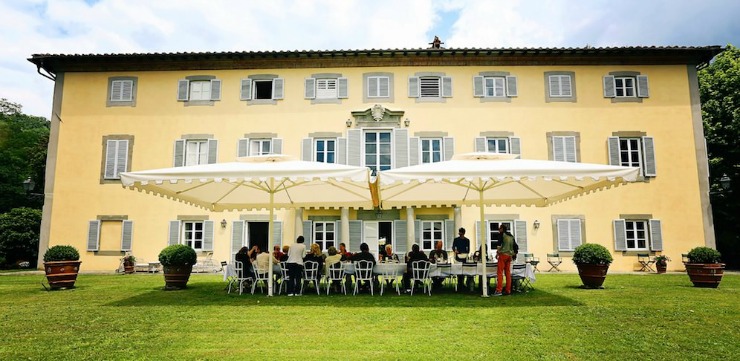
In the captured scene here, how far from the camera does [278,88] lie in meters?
17.5

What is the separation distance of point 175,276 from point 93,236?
8986mm

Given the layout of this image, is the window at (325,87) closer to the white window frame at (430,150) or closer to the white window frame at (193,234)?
the white window frame at (430,150)

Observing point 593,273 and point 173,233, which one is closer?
point 593,273

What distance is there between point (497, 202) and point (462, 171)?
12.2ft

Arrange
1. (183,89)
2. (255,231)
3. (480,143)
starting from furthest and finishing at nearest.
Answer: (255,231) < (183,89) < (480,143)

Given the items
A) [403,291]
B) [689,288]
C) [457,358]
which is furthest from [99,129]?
[689,288]

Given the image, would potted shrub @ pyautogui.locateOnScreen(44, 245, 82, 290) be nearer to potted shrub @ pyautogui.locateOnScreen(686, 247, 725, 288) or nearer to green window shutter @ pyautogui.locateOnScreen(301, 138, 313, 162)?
green window shutter @ pyautogui.locateOnScreen(301, 138, 313, 162)

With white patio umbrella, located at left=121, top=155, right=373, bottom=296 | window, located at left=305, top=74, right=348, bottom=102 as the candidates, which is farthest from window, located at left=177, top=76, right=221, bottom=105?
white patio umbrella, located at left=121, top=155, right=373, bottom=296

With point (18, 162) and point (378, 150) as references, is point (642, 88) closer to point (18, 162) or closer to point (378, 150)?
point (378, 150)

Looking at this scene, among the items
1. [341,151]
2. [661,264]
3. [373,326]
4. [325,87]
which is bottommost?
[373,326]

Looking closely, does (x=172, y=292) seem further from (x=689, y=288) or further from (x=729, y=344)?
(x=689, y=288)

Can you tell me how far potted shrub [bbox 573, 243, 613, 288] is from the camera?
9.46 meters

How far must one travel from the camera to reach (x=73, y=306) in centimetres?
772

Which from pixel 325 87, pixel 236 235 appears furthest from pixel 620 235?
pixel 236 235
